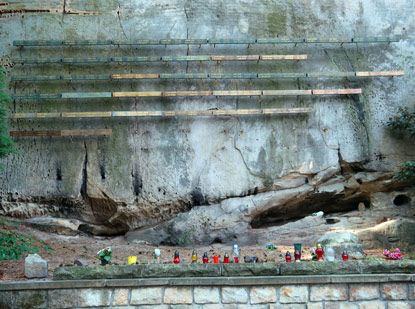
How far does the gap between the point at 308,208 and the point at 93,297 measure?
567 centimetres

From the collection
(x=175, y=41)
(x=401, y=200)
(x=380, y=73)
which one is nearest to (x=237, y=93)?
(x=175, y=41)

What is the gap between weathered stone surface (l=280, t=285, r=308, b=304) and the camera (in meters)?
5.00

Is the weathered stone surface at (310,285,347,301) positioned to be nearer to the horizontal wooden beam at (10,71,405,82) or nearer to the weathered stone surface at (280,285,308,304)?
the weathered stone surface at (280,285,308,304)

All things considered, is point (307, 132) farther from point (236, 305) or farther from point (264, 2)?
point (236, 305)

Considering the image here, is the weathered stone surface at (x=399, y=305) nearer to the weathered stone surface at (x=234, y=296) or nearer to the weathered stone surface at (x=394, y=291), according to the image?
the weathered stone surface at (x=394, y=291)

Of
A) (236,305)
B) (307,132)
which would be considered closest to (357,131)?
(307,132)

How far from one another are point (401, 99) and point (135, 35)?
5.36m

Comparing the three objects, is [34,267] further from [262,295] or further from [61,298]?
[262,295]

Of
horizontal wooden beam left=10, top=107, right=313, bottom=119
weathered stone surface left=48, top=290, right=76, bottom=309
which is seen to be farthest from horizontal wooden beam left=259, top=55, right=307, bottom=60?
weathered stone surface left=48, top=290, right=76, bottom=309

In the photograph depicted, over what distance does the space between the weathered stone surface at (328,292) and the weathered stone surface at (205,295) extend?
948 millimetres

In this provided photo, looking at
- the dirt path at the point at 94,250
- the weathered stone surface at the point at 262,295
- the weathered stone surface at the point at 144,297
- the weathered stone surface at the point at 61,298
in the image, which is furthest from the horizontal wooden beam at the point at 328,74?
the weathered stone surface at the point at 61,298

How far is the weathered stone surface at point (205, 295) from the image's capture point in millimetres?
4988

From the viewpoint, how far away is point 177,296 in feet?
16.4

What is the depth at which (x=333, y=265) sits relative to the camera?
5.14 m
